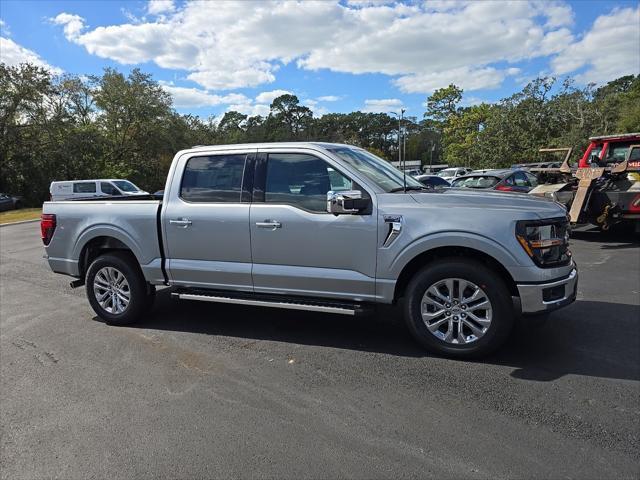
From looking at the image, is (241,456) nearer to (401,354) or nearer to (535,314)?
(401,354)

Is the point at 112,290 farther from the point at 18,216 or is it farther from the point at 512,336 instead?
the point at 18,216

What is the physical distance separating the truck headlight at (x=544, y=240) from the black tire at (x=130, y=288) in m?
4.05

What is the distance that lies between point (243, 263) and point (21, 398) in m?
2.18

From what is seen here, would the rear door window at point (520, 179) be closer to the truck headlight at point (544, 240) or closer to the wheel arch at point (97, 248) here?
the truck headlight at point (544, 240)

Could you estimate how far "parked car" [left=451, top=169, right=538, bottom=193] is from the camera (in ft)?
41.8

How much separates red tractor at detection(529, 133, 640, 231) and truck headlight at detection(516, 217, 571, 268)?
673 centimetres

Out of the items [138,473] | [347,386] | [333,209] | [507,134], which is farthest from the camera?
[507,134]

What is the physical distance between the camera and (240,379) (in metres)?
3.97

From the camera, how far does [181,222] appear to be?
5043 mm

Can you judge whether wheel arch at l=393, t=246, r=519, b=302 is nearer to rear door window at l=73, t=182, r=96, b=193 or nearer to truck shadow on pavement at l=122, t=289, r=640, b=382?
truck shadow on pavement at l=122, t=289, r=640, b=382

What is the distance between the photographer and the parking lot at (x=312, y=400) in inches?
112

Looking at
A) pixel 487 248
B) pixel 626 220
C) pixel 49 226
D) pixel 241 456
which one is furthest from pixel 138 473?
pixel 626 220

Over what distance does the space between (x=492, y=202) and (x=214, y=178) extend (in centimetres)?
281

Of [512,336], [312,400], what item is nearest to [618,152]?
[512,336]
